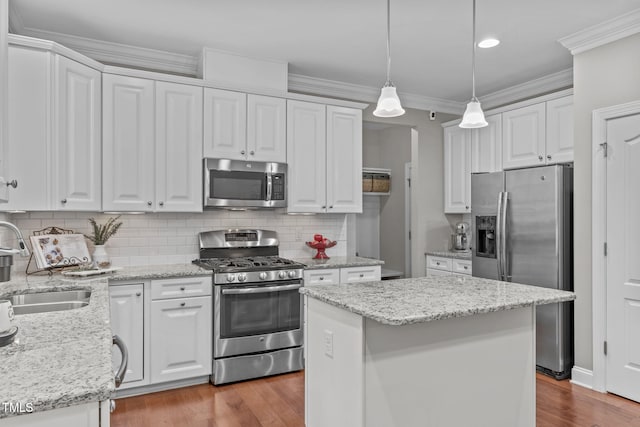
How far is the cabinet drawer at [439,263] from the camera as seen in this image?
15.8 ft

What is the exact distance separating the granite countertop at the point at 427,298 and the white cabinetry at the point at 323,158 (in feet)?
5.73

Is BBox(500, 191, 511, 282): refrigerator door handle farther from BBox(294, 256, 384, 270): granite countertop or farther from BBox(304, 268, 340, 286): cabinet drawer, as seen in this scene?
BBox(304, 268, 340, 286): cabinet drawer

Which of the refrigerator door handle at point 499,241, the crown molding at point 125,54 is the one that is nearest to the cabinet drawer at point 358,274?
the refrigerator door handle at point 499,241

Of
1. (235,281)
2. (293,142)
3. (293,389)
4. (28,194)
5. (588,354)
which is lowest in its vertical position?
(293,389)

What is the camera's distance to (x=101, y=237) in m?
3.43

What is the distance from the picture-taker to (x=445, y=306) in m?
1.94

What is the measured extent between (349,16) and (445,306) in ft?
7.08

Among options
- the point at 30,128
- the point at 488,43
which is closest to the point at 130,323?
the point at 30,128

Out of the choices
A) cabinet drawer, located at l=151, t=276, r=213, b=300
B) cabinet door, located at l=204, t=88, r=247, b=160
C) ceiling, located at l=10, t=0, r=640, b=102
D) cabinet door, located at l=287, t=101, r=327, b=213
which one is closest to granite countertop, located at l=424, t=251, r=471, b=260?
cabinet door, located at l=287, t=101, r=327, b=213

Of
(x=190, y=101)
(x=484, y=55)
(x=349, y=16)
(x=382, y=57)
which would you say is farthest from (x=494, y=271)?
(x=190, y=101)

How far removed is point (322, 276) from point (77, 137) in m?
2.20

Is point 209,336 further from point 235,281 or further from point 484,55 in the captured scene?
point 484,55

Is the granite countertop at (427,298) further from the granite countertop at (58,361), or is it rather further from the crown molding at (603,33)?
the crown molding at (603,33)

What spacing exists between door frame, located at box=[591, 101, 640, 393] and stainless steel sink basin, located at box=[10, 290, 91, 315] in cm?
351
